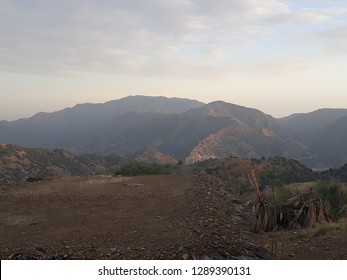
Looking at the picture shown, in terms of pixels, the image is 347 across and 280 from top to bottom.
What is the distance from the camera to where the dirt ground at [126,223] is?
7383 millimetres

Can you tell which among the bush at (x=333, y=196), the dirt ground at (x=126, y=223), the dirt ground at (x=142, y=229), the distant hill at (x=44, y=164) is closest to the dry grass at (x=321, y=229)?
the dirt ground at (x=142, y=229)

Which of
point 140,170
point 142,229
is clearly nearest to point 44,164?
point 140,170

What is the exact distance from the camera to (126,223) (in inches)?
392

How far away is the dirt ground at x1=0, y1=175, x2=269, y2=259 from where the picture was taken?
24.2 feet

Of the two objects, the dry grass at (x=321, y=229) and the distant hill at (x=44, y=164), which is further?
the distant hill at (x=44, y=164)

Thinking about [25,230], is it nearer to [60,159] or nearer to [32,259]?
[32,259]

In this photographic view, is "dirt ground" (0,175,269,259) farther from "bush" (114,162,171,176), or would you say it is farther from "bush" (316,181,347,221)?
"bush" (114,162,171,176)

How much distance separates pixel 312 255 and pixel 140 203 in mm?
5889

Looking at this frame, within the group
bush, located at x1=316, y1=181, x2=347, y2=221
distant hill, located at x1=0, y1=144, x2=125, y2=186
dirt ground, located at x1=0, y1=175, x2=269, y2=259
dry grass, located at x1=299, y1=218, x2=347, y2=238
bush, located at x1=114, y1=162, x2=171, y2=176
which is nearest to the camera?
dirt ground, located at x1=0, y1=175, x2=269, y2=259

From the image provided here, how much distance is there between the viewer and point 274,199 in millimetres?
12953

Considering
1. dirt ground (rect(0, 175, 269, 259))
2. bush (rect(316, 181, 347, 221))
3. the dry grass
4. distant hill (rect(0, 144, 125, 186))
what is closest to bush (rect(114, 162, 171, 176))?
dirt ground (rect(0, 175, 269, 259))

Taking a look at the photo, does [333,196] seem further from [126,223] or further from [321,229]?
[126,223]

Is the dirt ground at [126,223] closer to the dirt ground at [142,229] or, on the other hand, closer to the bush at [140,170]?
the dirt ground at [142,229]
